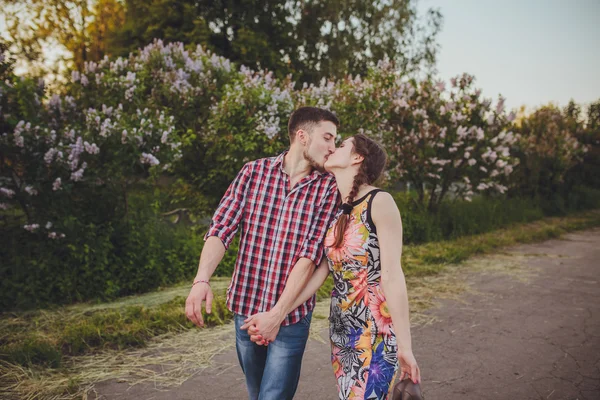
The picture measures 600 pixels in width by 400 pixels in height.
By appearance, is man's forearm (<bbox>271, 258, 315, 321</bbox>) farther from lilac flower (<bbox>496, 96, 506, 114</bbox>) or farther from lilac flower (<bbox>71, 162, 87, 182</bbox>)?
lilac flower (<bbox>496, 96, 506, 114</bbox>)

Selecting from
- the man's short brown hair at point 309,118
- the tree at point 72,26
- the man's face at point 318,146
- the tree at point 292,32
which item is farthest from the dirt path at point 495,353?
the tree at point 72,26

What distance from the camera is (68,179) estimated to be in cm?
582

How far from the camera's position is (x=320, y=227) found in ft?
7.52

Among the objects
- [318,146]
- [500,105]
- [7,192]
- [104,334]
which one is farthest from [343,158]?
[500,105]

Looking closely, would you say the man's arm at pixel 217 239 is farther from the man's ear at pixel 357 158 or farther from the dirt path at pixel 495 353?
the dirt path at pixel 495 353

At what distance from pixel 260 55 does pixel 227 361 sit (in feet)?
50.0

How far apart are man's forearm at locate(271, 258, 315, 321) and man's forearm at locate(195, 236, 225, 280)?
1.19 feet

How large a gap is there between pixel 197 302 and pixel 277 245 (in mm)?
476

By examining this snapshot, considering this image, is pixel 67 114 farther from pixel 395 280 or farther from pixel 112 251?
pixel 395 280

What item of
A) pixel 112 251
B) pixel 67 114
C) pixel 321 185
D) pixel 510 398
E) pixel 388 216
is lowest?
pixel 510 398

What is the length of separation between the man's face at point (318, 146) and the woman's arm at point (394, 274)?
1.36 ft

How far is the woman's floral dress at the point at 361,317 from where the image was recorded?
204 cm

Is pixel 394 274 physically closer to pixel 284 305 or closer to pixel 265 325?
pixel 284 305

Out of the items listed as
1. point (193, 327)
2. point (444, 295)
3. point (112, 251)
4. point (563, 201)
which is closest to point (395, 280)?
point (193, 327)
